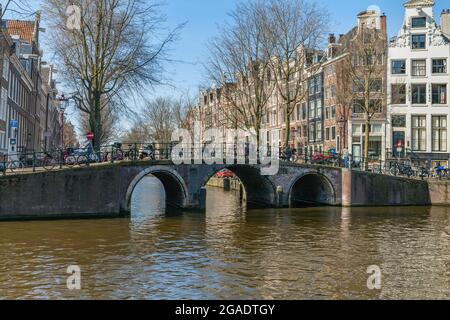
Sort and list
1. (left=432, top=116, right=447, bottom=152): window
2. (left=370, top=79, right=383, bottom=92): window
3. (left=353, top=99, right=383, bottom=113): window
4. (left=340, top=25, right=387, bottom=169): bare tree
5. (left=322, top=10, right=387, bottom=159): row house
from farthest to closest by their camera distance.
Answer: (left=432, top=116, right=447, bottom=152): window, (left=370, top=79, right=383, bottom=92): window, (left=322, top=10, right=387, bottom=159): row house, (left=353, top=99, right=383, bottom=113): window, (left=340, top=25, right=387, bottom=169): bare tree

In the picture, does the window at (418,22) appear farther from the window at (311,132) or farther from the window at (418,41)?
the window at (311,132)

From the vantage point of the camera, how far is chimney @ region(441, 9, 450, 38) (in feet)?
139

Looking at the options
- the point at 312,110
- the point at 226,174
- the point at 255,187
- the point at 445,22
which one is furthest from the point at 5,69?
the point at 445,22

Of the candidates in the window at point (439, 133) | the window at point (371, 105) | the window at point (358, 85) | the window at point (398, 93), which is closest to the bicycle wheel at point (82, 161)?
the window at point (371, 105)

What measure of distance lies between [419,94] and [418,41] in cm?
441

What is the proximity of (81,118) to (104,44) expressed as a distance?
3827cm

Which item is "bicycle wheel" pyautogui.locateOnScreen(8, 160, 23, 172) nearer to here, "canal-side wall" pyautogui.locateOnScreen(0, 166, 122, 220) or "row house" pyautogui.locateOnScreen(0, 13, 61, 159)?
"canal-side wall" pyautogui.locateOnScreen(0, 166, 122, 220)

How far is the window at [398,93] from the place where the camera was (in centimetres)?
3747

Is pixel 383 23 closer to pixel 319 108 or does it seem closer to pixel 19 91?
pixel 319 108

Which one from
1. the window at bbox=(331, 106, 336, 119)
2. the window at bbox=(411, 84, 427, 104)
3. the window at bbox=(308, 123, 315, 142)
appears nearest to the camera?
the window at bbox=(411, 84, 427, 104)

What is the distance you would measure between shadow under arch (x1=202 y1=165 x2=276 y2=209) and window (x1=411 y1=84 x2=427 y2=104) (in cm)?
1747

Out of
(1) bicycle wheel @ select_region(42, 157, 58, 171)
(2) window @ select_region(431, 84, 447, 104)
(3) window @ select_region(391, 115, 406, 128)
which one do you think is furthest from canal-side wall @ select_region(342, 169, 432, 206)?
(1) bicycle wheel @ select_region(42, 157, 58, 171)

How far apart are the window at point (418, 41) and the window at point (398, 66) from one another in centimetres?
165
